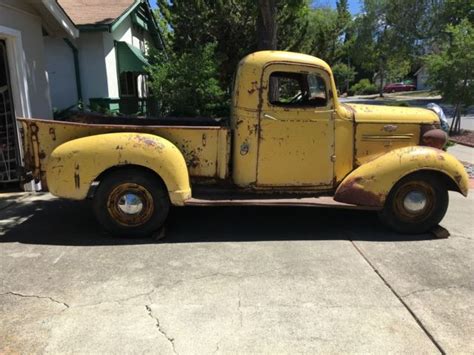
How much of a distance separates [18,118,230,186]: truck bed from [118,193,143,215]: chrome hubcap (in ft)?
2.36

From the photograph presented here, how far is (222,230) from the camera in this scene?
6141 mm

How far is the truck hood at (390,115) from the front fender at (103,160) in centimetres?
232

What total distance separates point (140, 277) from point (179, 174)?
4.41ft

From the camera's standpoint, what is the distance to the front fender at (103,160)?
5.39 metres

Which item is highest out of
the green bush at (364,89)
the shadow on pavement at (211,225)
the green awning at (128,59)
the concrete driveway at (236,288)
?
the green awning at (128,59)

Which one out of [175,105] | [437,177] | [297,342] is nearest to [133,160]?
[297,342]

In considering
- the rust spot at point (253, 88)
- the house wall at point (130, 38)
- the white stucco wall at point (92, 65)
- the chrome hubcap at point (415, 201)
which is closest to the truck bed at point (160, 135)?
the rust spot at point (253, 88)

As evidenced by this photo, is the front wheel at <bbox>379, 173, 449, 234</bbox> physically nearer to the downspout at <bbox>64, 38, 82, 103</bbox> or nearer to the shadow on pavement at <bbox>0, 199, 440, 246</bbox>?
the shadow on pavement at <bbox>0, 199, 440, 246</bbox>

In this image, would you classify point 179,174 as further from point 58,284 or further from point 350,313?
point 350,313

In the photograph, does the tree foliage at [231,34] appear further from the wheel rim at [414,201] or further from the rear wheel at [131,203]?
the rear wheel at [131,203]

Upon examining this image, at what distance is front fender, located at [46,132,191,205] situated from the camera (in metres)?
5.39

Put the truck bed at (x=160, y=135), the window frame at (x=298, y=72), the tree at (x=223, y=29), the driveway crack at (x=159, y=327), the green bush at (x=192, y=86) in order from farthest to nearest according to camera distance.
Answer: the tree at (x=223, y=29), the green bush at (x=192, y=86), the window frame at (x=298, y=72), the truck bed at (x=160, y=135), the driveway crack at (x=159, y=327)

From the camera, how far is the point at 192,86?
10.7 metres

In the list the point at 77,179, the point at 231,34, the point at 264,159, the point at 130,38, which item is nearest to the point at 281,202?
the point at 264,159
